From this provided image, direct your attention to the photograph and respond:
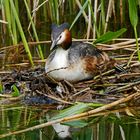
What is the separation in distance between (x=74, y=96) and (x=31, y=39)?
11.6 ft

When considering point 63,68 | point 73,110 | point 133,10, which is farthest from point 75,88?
point 133,10

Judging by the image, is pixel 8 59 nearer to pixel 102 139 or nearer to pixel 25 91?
pixel 25 91

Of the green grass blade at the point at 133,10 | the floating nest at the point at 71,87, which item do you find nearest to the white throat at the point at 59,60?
the floating nest at the point at 71,87

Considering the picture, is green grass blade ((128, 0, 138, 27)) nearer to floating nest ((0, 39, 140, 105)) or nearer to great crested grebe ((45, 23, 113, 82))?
floating nest ((0, 39, 140, 105))

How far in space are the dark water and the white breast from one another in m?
0.47

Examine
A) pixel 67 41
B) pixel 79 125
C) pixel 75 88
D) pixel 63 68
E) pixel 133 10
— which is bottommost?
pixel 79 125

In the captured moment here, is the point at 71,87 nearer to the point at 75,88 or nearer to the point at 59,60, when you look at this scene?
the point at 75,88

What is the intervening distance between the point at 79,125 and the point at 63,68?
1.09m

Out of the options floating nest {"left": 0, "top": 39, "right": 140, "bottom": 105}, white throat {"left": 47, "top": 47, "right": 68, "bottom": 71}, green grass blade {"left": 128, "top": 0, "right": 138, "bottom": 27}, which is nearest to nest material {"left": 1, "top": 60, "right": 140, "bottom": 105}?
floating nest {"left": 0, "top": 39, "right": 140, "bottom": 105}

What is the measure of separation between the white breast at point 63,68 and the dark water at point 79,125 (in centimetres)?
47

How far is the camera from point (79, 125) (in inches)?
190

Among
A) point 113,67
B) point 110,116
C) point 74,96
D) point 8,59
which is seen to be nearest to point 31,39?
point 8,59

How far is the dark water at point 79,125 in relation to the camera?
180 inches

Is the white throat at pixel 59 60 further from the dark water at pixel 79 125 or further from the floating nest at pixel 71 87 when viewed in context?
the dark water at pixel 79 125
